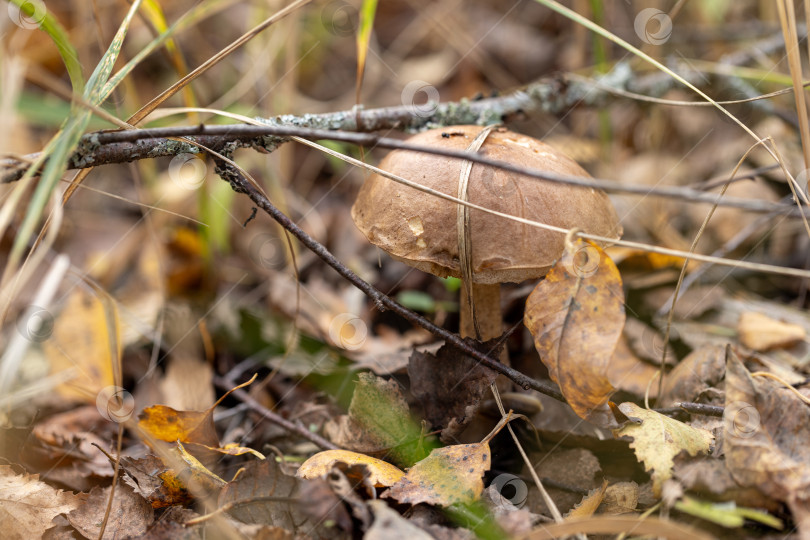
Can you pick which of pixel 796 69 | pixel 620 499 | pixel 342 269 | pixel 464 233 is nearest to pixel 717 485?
pixel 620 499

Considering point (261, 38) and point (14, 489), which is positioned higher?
point (261, 38)

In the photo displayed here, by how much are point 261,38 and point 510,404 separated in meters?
2.74

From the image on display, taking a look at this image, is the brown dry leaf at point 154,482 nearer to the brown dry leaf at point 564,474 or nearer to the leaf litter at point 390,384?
the leaf litter at point 390,384

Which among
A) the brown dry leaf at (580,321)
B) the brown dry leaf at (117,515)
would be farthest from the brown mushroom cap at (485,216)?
the brown dry leaf at (117,515)

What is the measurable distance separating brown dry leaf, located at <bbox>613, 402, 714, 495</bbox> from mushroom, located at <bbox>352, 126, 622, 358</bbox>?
0.46m

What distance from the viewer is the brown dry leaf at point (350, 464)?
1.40 meters

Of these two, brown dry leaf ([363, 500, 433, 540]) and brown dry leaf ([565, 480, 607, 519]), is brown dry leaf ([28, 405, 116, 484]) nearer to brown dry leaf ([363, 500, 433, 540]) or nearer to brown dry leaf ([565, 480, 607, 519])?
brown dry leaf ([363, 500, 433, 540])

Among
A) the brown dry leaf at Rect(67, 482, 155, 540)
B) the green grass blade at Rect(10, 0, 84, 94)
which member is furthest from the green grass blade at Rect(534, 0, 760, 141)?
the brown dry leaf at Rect(67, 482, 155, 540)

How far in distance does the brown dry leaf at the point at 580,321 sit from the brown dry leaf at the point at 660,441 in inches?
4.9

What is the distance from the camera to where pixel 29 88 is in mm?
3756

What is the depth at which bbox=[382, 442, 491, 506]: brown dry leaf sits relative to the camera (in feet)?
4.44

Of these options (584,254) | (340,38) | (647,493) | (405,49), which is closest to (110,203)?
(340,38)

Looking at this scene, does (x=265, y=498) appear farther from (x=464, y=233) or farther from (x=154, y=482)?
(x=464, y=233)

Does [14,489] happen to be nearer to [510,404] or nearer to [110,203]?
[510,404]
